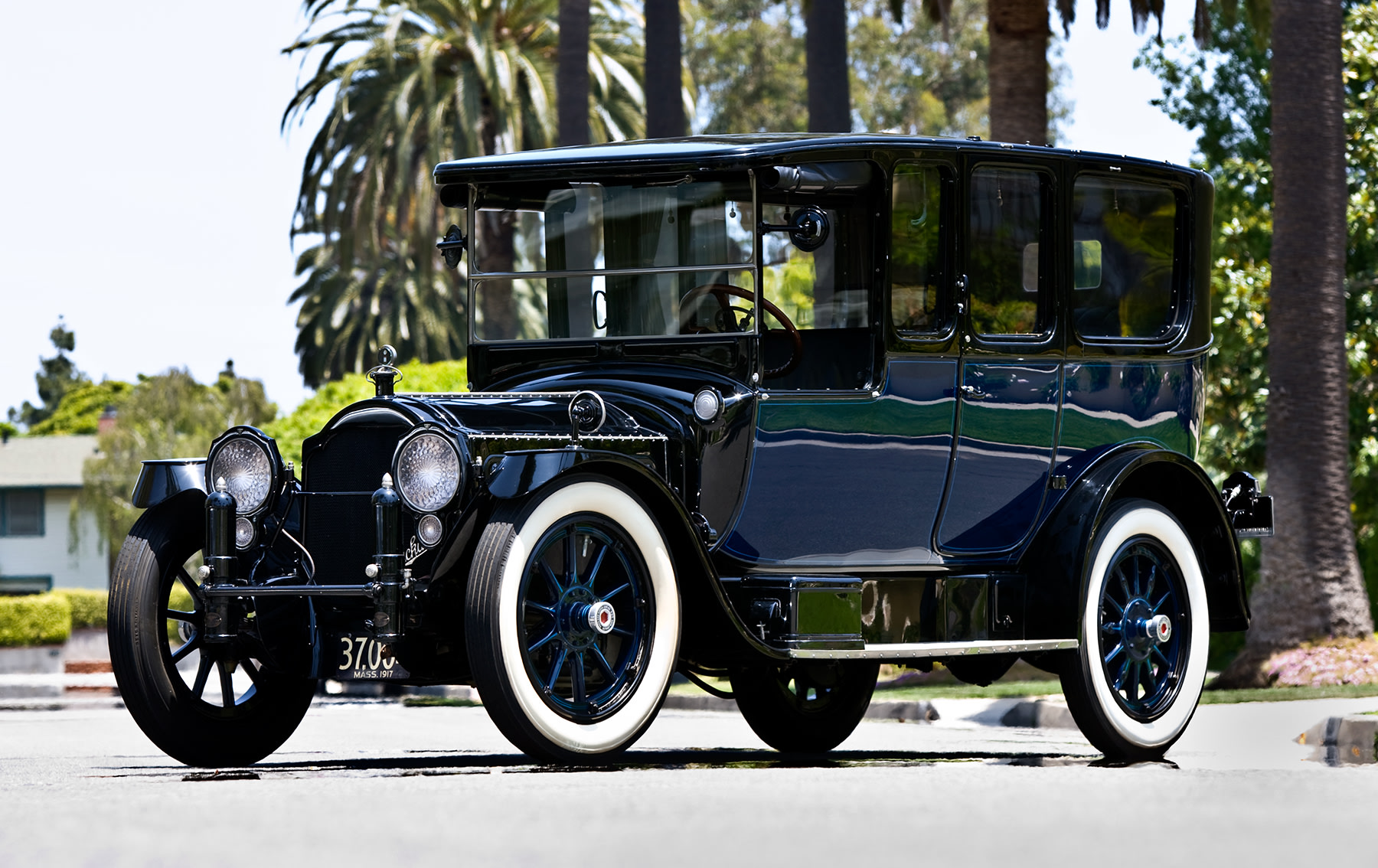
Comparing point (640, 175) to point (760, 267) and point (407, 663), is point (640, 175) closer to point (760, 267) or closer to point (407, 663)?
point (760, 267)

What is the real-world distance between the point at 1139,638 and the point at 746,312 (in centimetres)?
238

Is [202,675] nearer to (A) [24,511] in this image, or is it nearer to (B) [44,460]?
(A) [24,511]

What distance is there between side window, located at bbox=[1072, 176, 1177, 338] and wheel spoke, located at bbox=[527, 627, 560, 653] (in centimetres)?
313

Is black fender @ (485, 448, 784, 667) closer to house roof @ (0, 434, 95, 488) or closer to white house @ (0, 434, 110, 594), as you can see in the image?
house roof @ (0, 434, 95, 488)

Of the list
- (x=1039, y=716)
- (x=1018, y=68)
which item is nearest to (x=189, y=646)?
(x=1039, y=716)

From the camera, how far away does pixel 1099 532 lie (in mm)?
8906

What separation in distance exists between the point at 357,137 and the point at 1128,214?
2473cm

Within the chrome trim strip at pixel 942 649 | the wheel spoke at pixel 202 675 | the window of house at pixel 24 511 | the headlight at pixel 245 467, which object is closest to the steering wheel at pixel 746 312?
the chrome trim strip at pixel 942 649

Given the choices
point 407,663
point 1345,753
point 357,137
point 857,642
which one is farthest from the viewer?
point 357,137

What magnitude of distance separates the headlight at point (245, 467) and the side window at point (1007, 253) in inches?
119

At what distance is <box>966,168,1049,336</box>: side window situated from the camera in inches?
345

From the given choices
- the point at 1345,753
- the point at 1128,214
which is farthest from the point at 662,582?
the point at 1345,753

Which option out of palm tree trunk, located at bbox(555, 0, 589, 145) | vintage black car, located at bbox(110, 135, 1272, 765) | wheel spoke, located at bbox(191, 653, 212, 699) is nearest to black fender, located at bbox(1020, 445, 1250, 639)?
vintage black car, located at bbox(110, 135, 1272, 765)

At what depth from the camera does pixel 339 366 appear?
5319cm
